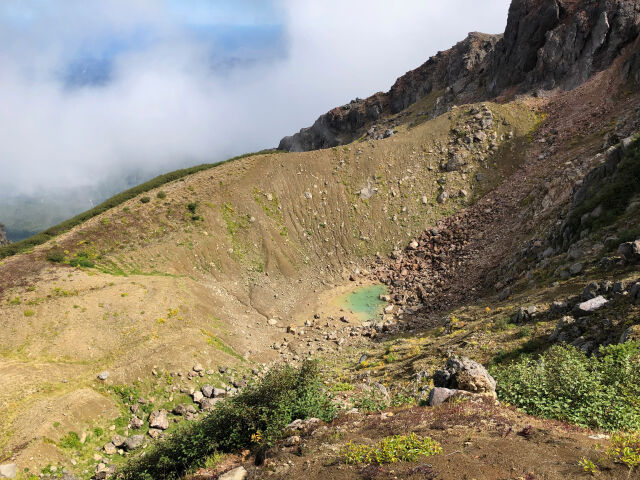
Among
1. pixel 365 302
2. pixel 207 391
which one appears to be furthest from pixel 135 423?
pixel 365 302

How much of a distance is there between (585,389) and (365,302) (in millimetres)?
27601

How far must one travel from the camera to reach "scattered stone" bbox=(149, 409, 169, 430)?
1959cm

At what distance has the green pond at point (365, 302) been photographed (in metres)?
34.8

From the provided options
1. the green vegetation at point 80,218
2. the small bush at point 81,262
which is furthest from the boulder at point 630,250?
the green vegetation at point 80,218

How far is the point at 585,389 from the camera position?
9461 mm

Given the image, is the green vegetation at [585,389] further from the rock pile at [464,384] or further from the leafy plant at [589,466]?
the leafy plant at [589,466]

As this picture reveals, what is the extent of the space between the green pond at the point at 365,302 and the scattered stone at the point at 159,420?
19124 mm

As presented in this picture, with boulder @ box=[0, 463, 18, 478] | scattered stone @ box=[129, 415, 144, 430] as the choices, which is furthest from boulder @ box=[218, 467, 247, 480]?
scattered stone @ box=[129, 415, 144, 430]

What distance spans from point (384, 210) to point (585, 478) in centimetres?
4089

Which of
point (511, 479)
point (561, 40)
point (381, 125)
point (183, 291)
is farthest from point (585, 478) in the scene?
point (381, 125)

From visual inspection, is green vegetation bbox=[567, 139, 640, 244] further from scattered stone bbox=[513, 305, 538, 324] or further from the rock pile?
the rock pile

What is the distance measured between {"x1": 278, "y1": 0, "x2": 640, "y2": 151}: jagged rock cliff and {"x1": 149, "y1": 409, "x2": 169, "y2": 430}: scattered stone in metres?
60.7

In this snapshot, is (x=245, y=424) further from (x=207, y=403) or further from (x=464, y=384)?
(x=207, y=403)

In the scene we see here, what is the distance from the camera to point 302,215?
44125 mm
